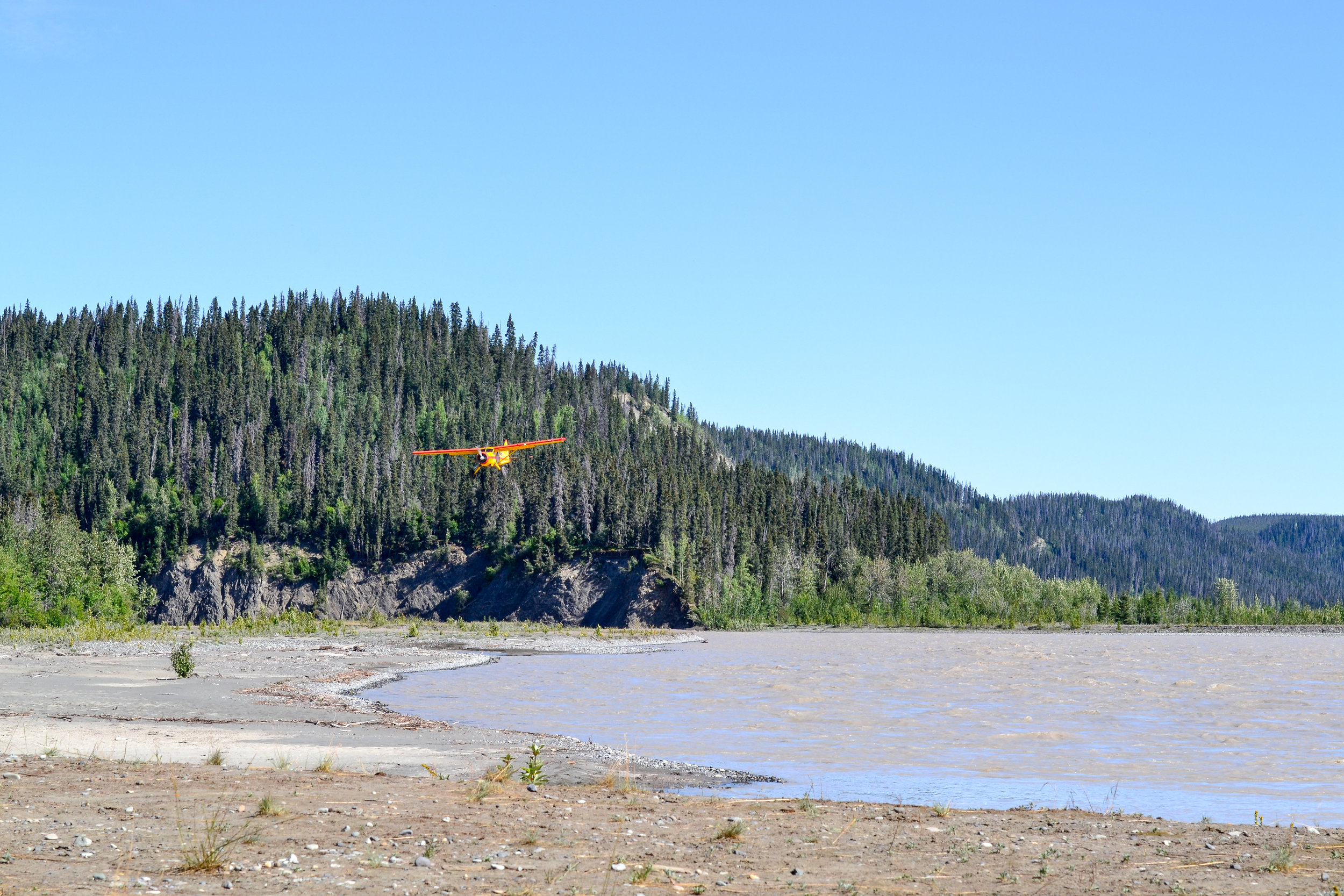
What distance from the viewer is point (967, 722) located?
3519 centimetres

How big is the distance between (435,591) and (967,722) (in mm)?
134018

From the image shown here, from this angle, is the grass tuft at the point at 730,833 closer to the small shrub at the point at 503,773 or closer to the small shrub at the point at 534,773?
the small shrub at the point at 534,773

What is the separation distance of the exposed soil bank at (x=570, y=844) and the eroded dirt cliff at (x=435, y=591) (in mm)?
126206

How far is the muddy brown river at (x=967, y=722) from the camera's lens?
22766 millimetres

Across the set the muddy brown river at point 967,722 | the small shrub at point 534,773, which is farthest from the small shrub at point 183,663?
the small shrub at point 534,773

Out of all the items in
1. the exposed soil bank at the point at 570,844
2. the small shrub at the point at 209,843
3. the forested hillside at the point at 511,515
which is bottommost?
the exposed soil bank at the point at 570,844

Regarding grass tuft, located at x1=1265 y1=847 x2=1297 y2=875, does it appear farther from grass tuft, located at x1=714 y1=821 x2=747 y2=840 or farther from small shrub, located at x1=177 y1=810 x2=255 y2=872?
small shrub, located at x1=177 y1=810 x2=255 y2=872

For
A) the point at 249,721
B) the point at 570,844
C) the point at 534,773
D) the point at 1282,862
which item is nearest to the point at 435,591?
the point at 249,721

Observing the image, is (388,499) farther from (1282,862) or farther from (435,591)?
(1282,862)

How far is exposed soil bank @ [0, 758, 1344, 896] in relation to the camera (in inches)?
517

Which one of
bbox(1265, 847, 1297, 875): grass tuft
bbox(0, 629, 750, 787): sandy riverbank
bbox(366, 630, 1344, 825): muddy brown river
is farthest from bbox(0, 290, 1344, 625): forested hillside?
bbox(1265, 847, 1297, 875): grass tuft

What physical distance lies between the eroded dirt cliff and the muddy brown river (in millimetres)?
77017

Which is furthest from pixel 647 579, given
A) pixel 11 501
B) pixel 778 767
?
pixel 778 767

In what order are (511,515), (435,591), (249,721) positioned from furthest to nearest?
(511,515) < (435,591) < (249,721)
